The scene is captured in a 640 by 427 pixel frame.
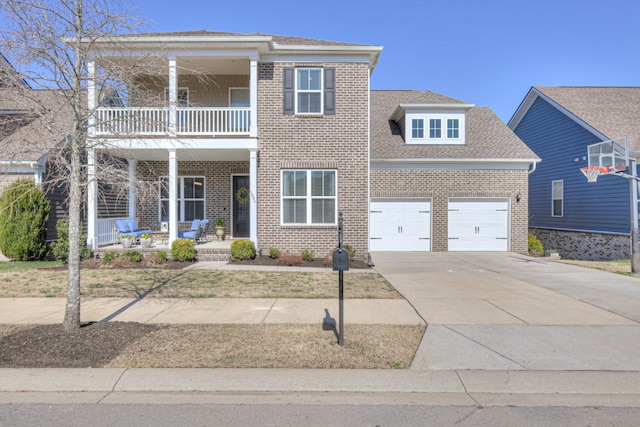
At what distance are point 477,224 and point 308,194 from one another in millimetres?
7437

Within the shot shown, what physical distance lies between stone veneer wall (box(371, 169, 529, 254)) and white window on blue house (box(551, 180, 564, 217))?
4341 millimetres

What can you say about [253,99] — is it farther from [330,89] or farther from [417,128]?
[417,128]

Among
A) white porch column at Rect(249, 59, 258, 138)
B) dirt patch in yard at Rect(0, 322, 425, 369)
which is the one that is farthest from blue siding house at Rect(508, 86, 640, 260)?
dirt patch in yard at Rect(0, 322, 425, 369)

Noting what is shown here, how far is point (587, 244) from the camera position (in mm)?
17000

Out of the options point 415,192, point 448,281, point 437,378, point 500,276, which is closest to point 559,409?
point 437,378

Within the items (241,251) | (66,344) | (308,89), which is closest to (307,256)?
(241,251)

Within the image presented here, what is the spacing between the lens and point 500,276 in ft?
33.6

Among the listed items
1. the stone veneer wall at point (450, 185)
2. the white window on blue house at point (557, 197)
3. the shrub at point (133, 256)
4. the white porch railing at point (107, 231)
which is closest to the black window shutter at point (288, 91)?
the stone veneer wall at point (450, 185)

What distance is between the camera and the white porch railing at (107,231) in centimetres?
1298

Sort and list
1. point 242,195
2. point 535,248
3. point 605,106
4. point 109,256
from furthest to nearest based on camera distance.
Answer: point 605,106
point 535,248
point 242,195
point 109,256

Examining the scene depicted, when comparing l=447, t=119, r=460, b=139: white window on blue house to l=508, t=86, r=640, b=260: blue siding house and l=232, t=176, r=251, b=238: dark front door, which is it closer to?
l=508, t=86, r=640, b=260: blue siding house

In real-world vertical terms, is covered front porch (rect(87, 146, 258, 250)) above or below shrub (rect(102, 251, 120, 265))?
above

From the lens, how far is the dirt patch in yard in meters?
4.48

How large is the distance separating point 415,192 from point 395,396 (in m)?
12.5
